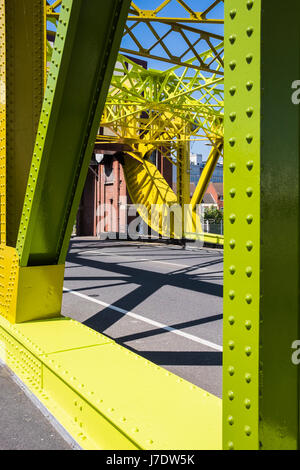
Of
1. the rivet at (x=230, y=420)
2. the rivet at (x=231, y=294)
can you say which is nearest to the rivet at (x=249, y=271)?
the rivet at (x=231, y=294)

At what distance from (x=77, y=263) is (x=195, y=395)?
12.1 m

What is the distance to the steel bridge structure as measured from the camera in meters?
1.45

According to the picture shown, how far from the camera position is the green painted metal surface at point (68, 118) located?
3.35m

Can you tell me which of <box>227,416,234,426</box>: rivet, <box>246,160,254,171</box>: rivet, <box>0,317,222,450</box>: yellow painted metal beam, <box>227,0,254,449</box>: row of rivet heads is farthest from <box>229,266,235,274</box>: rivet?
<box>0,317,222,450</box>: yellow painted metal beam

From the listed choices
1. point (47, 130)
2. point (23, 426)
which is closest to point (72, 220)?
point (47, 130)

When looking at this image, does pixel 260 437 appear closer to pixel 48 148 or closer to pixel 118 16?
pixel 48 148

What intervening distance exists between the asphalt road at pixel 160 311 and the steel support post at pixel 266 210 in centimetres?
255

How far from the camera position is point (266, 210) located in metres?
1.46

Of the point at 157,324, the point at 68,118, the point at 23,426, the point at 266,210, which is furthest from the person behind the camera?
the point at 157,324

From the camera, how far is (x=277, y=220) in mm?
1456

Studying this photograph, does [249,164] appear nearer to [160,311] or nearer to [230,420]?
[230,420]

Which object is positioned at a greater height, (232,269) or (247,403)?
(232,269)

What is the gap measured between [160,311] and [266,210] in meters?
5.97

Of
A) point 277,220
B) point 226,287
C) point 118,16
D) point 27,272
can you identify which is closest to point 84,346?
point 27,272
